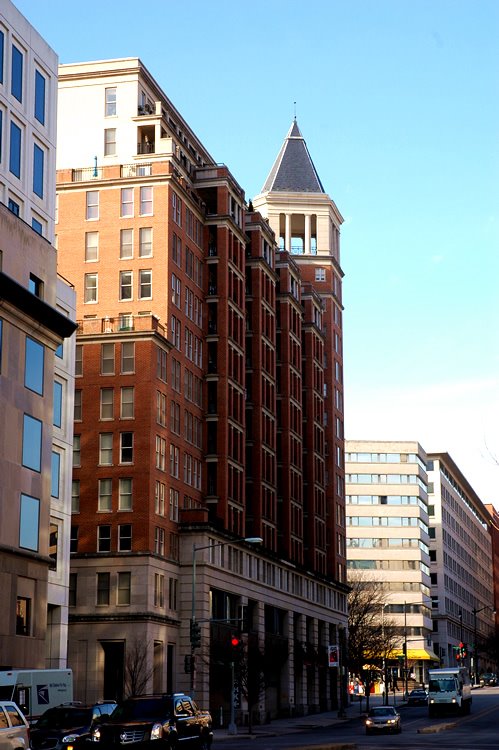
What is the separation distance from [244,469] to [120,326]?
19.6 m

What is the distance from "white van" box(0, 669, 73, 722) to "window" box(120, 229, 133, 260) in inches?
1660

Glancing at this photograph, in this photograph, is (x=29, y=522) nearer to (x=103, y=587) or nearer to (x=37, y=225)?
(x=37, y=225)

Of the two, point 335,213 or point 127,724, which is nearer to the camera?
point 127,724

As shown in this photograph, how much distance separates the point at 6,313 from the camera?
52.5 metres

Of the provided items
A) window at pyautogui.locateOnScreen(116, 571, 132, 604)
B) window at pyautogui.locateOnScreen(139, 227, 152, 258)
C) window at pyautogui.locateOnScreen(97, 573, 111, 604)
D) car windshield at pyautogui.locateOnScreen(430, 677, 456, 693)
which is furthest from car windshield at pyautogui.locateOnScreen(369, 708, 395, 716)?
window at pyautogui.locateOnScreen(139, 227, 152, 258)

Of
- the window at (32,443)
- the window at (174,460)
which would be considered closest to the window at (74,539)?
the window at (174,460)

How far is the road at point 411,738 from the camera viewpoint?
47906mm

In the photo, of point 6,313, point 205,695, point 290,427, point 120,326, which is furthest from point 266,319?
point 6,313

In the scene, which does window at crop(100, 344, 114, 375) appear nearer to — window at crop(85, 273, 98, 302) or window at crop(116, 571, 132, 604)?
window at crop(85, 273, 98, 302)

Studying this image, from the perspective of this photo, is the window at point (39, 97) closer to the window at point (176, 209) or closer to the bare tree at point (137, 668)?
the window at point (176, 209)

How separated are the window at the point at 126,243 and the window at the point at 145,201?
1692mm

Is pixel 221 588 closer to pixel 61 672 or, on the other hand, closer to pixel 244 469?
pixel 244 469

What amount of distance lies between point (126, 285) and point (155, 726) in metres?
54.9

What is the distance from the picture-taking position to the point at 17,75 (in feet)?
193
